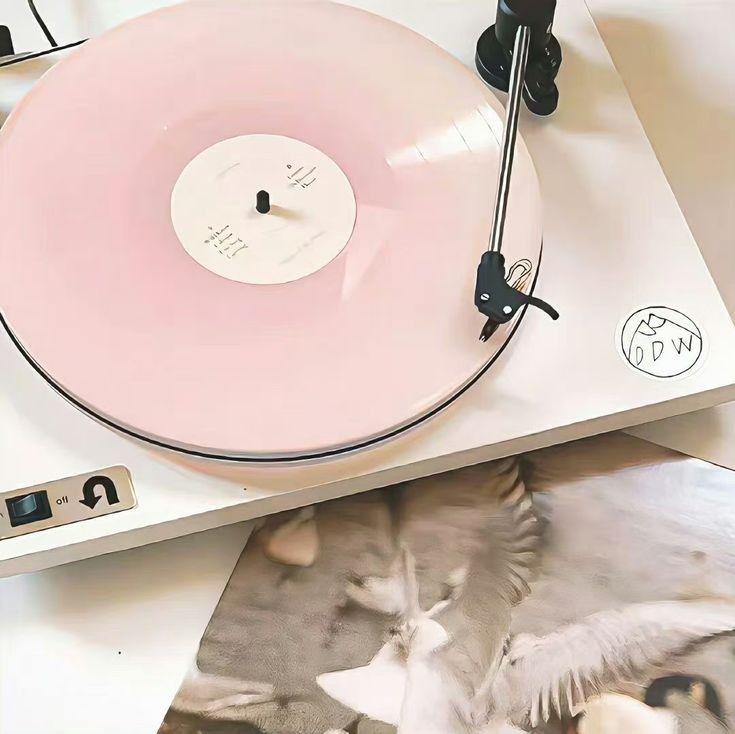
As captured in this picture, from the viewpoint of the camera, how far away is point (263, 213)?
0.76 meters

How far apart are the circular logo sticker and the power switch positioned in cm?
42

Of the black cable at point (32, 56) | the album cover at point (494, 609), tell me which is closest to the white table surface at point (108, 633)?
the album cover at point (494, 609)

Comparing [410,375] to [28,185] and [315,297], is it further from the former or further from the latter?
[28,185]

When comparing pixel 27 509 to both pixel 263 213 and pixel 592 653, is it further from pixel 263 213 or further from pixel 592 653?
pixel 592 653

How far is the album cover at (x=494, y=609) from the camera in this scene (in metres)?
0.67

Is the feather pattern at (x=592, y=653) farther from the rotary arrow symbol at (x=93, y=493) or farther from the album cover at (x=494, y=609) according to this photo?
the rotary arrow symbol at (x=93, y=493)

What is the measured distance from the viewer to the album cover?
2.20 feet

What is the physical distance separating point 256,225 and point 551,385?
0.81ft

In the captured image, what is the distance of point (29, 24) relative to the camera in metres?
0.91

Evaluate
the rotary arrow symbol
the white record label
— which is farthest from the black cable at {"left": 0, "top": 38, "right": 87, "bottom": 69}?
the rotary arrow symbol

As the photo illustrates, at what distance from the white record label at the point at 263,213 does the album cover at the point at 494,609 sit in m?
0.18

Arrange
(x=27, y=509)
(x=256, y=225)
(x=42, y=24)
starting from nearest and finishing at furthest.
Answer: (x=27, y=509) < (x=256, y=225) < (x=42, y=24)

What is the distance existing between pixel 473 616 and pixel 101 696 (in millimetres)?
258

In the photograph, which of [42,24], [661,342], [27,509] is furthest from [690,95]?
[27,509]
